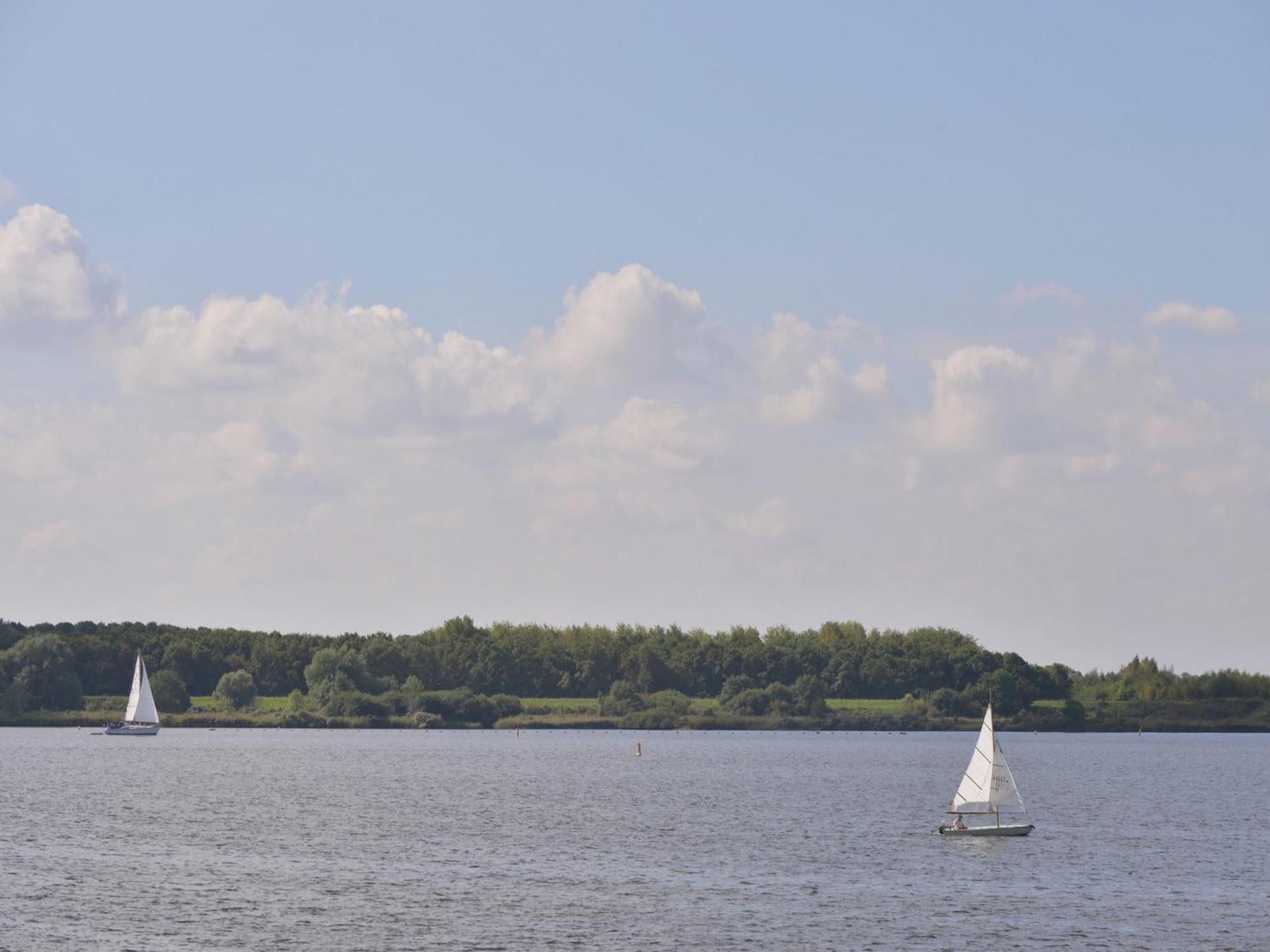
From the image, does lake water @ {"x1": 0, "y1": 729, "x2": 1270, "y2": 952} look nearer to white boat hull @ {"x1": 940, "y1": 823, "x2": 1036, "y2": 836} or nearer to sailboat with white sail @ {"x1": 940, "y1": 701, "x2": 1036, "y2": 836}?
white boat hull @ {"x1": 940, "y1": 823, "x2": 1036, "y2": 836}

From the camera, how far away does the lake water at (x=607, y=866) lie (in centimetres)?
6159

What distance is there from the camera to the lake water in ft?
202

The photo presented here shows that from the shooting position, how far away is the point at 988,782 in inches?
3708

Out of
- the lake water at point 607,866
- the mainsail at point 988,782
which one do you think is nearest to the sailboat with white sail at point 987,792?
the mainsail at point 988,782

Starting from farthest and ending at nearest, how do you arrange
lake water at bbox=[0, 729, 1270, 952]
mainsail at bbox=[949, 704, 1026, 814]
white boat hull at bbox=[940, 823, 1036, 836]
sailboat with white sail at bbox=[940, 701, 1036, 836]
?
mainsail at bbox=[949, 704, 1026, 814]
sailboat with white sail at bbox=[940, 701, 1036, 836]
white boat hull at bbox=[940, 823, 1036, 836]
lake water at bbox=[0, 729, 1270, 952]

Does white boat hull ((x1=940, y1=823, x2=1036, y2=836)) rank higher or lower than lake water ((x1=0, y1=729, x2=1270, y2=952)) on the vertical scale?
higher

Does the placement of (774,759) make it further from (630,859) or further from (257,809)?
(630,859)

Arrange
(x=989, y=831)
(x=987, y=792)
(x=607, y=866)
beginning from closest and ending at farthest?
(x=607, y=866)
(x=989, y=831)
(x=987, y=792)

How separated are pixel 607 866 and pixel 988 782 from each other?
85.4 feet

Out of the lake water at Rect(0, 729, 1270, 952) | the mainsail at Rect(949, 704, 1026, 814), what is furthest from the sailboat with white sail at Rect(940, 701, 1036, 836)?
the lake water at Rect(0, 729, 1270, 952)

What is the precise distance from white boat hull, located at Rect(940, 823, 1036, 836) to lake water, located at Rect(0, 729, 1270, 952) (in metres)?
0.71

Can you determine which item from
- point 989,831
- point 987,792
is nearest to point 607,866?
point 989,831

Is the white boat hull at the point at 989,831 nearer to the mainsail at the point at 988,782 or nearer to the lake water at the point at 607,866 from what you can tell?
the lake water at the point at 607,866

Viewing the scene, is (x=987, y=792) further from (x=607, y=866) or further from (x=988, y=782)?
(x=607, y=866)
